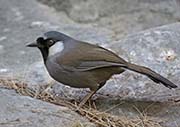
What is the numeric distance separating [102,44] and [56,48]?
1.05 meters

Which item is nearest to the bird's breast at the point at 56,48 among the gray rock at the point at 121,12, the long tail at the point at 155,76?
the long tail at the point at 155,76

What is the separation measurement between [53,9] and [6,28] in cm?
59

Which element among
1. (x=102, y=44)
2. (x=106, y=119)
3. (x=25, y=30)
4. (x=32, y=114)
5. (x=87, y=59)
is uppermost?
(x=87, y=59)

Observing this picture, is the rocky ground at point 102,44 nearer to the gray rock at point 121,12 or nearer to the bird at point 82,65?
the gray rock at point 121,12

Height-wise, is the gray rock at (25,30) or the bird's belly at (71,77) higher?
the bird's belly at (71,77)

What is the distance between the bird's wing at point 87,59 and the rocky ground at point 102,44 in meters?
0.27

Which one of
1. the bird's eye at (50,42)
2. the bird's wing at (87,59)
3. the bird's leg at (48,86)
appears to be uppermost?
the bird's eye at (50,42)

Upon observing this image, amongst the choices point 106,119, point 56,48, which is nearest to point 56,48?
point 56,48

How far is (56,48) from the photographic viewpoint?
3779 millimetres

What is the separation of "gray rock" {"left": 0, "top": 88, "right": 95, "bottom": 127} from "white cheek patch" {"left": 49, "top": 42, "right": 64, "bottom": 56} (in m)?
0.33

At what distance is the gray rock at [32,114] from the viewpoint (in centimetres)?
319

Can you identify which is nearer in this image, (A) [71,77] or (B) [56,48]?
(A) [71,77]

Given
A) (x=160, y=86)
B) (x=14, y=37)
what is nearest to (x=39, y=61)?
(x=14, y=37)

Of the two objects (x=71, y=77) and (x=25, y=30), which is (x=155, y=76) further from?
(x=25, y=30)
